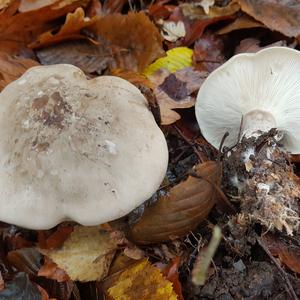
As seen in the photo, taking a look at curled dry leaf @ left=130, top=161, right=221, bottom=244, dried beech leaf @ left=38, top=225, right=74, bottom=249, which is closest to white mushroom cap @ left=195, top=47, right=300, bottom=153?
curled dry leaf @ left=130, top=161, right=221, bottom=244

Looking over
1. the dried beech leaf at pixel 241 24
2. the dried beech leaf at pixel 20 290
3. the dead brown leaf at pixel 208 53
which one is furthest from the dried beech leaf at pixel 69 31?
the dried beech leaf at pixel 20 290

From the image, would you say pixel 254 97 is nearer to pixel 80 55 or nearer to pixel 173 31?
pixel 173 31

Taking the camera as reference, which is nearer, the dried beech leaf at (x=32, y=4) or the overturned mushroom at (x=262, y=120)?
the overturned mushroom at (x=262, y=120)

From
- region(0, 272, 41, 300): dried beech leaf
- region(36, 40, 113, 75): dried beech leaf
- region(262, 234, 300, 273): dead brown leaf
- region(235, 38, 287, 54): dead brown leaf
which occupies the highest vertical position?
region(36, 40, 113, 75): dried beech leaf

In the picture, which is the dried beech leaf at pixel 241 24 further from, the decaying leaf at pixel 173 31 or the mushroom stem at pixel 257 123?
the mushroom stem at pixel 257 123

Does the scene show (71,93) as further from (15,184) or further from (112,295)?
(112,295)

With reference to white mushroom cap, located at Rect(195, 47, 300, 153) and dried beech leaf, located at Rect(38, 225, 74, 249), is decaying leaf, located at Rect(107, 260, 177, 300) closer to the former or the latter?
dried beech leaf, located at Rect(38, 225, 74, 249)
